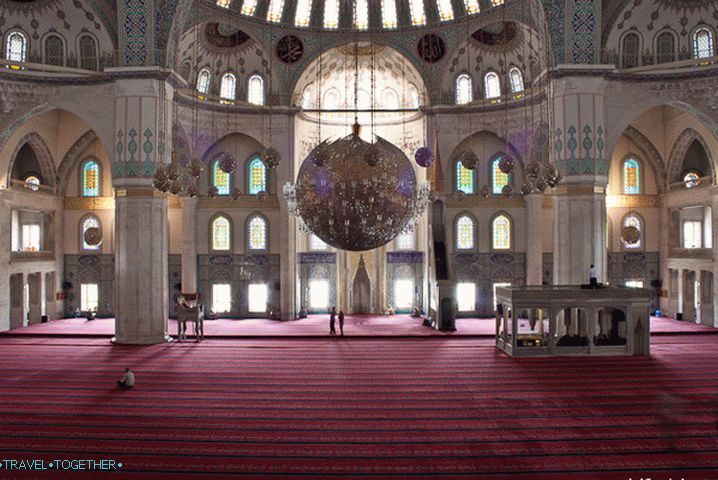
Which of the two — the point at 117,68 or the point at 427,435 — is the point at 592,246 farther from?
the point at 117,68

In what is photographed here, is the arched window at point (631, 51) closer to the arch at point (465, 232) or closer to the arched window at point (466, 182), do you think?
the arched window at point (466, 182)

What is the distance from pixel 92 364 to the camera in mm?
11125

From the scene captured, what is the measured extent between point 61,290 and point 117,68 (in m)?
8.33

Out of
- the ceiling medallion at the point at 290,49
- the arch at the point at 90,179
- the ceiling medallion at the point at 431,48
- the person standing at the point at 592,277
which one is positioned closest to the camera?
the person standing at the point at 592,277

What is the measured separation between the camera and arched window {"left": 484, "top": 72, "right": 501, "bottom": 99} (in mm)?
18562

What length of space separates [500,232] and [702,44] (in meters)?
7.63

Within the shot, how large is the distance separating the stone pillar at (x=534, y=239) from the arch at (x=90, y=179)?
13352mm

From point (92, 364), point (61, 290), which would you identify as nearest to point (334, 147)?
point (92, 364)

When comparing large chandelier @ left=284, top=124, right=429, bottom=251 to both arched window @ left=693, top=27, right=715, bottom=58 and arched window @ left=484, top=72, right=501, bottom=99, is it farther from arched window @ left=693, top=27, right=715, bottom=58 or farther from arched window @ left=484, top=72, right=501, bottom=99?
arched window @ left=484, top=72, right=501, bottom=99

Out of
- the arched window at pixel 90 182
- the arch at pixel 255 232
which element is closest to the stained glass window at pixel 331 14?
the arch at pixel 255 232

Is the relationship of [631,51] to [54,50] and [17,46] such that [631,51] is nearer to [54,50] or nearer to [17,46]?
[54,50]

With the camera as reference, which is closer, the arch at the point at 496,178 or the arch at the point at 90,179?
the arch at the point at 90,179

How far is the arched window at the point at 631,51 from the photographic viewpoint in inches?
547

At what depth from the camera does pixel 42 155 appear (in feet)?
57.1
